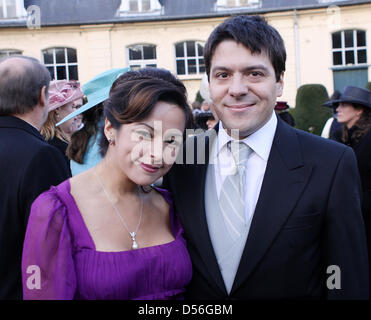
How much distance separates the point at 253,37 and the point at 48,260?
1.33 meters

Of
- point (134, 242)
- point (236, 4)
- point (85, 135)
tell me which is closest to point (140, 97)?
point (134, 242)

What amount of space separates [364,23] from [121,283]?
1829 centimetres

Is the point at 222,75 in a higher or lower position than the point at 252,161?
higher

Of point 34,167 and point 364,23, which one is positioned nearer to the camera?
point 34,167

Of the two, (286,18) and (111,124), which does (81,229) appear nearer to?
(111,124)

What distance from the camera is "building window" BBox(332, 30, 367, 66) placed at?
18156 millimetres

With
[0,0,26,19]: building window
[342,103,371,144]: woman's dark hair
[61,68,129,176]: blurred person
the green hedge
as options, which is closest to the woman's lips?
[61,68,129,176]: blurred person

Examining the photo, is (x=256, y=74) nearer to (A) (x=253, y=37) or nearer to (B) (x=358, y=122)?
(A) (x=253, y=37)

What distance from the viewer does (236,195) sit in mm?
2012

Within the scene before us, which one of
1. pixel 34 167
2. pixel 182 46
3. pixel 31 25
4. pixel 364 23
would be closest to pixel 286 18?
pixel 364 23

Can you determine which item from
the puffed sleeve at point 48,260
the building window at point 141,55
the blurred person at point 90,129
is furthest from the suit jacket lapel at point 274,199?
the building window at point 141,55

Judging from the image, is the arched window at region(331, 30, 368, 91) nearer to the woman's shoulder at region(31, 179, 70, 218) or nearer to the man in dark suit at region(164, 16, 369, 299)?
the man in dark suit at region(164, 16, 369, 299)

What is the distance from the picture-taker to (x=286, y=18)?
17500 mm

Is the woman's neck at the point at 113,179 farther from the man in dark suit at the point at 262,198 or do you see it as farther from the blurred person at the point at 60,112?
the blurred person at the point at 60,112
